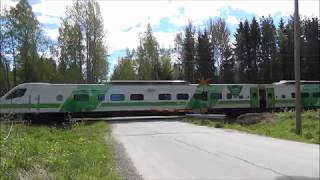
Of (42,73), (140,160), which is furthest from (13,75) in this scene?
(140,160)

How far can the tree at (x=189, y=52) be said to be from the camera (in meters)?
94.7

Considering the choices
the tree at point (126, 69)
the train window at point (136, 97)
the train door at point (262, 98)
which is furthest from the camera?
the tree at point (126, 69)

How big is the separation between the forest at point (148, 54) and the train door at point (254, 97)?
42.5 feet

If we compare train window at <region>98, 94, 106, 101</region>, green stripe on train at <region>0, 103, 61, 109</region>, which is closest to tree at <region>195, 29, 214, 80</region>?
train window at <region>98, 94, 106, 101</region>

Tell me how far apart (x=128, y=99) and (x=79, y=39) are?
32.3 meters

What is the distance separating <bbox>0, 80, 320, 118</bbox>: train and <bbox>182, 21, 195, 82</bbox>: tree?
42146 millimetres

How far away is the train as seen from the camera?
4072 centimetres

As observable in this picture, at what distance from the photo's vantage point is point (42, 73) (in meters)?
75.2

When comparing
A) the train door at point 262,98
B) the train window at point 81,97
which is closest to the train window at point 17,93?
the train window at point 81,97

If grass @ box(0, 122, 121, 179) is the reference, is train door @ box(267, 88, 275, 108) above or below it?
above

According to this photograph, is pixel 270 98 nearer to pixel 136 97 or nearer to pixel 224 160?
pixel 136 97

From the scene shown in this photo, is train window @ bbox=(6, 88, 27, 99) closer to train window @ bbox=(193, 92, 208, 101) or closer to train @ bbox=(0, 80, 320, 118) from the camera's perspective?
train @ bbox=(0, 80, 320, 118)

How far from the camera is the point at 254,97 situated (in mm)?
49594

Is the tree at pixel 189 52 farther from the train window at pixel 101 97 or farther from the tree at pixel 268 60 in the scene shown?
the train window at pixel 101 97
